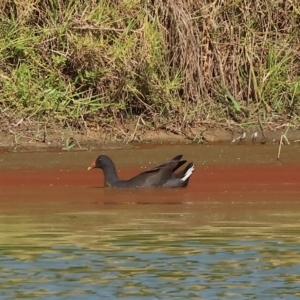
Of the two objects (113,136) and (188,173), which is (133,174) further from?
(113,136)

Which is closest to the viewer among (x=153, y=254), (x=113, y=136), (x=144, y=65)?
(x=153, y=254)

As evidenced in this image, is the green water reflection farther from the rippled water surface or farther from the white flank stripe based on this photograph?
the white flank stripe

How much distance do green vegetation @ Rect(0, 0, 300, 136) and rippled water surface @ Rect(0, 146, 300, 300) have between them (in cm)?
128

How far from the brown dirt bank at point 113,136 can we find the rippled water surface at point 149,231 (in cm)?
54

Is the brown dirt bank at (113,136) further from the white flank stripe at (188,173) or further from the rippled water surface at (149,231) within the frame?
the white flank stripe at (188,173)

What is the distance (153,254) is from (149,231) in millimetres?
1005

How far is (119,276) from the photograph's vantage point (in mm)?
8172

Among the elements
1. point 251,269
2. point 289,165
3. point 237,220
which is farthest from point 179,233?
point 289,165

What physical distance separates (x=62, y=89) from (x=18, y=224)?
6129 millimetres

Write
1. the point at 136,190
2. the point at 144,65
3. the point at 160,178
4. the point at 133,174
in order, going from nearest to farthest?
→ the point at 136,190 → the point at 160,178 → the point at 133,174 → the point at 144,65

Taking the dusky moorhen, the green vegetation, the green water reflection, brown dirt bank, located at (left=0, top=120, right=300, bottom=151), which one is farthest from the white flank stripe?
the green vegetation

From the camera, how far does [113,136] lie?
635 inches

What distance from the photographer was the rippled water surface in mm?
7910

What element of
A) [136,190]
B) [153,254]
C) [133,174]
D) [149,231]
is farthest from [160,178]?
[153,254]
